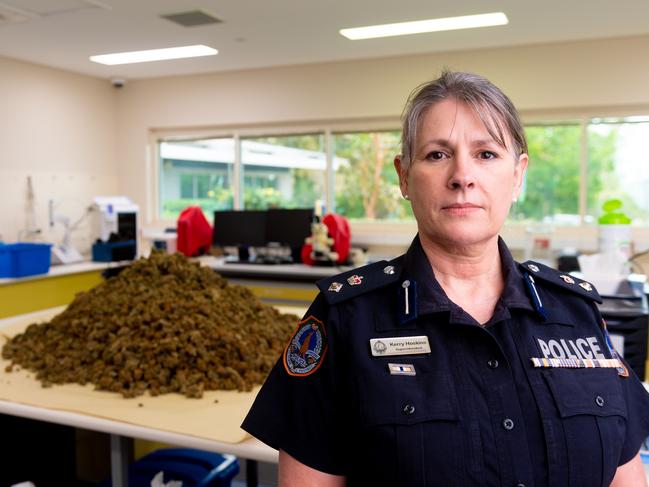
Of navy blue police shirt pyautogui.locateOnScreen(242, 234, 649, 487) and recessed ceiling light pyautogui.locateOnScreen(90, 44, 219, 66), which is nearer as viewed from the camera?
navy blue police shirt pyautogui.locateOnScreen(242, 234, 649, 487)

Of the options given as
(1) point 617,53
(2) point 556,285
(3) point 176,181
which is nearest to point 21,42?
(3) point 176,181

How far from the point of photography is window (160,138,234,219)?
21.2 feet

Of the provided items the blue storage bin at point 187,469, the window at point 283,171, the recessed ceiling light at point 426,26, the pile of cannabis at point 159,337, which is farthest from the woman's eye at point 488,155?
the window at point 283,171

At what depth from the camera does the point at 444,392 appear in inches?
40.5

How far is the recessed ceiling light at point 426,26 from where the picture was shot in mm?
4219

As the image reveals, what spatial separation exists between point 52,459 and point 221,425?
55.5 inches

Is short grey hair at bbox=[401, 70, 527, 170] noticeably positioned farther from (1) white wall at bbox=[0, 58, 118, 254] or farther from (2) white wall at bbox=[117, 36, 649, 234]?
(1) white wall at bbox=[0, 58, 118, 254]

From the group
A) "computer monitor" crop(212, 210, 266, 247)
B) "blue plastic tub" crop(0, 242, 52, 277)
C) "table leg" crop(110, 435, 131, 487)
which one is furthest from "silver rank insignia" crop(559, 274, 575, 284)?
"computer monitor" crop(212, 210, 266, 247)

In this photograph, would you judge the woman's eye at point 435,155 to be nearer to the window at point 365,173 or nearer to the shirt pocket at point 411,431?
the shirt pocket at point 411,431

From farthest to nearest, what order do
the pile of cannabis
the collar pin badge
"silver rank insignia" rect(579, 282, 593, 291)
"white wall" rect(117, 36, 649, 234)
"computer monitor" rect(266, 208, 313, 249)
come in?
"computer monitor" rect(266, 208, 313, 249)
"white wall" rect(117, 36, 649, 234)
the pile of cannabis
"silver rank insignia" rect(579, 282, 593, 291)
the collar pin badge

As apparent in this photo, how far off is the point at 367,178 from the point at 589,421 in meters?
4.94

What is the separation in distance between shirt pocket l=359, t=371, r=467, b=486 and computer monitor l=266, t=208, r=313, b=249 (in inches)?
176

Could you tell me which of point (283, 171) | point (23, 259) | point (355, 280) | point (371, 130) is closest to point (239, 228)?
point (283, 171)

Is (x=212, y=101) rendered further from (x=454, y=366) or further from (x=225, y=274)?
(x=454, y=366)
